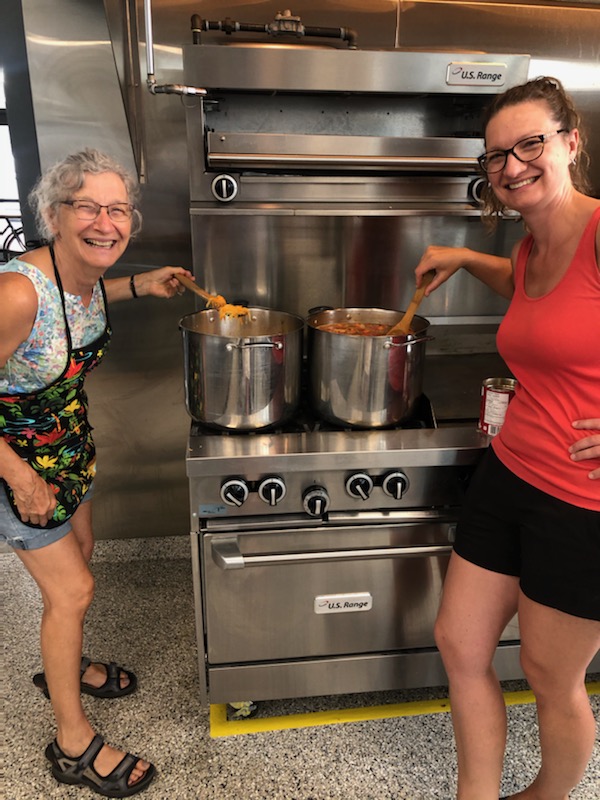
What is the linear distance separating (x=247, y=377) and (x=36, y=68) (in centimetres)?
126

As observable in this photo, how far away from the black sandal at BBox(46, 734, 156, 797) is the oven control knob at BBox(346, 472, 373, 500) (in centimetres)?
86

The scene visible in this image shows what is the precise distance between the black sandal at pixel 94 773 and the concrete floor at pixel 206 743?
3cm

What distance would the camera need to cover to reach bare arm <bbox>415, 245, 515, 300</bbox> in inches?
60.9

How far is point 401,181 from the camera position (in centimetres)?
174

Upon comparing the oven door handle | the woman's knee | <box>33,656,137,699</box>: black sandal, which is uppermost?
the oven door handle

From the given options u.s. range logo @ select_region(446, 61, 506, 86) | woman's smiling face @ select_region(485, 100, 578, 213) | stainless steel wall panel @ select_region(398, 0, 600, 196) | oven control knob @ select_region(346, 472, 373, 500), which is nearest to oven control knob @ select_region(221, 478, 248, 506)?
oven control knob @ select_region(346, 472, 373, 500)

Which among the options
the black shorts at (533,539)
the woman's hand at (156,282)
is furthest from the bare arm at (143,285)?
the black shorts at (533,539)

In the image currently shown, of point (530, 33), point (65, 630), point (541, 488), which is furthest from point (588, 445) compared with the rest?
point (530, 33)

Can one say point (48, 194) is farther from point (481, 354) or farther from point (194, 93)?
point (481, 354)

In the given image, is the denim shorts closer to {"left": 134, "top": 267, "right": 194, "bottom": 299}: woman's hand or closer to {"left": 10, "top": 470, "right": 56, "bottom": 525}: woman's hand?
{"left": 10, "top": 470, "right": 56, "bottom": 525}: woman's hand

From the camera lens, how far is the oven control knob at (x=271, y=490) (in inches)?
56.9

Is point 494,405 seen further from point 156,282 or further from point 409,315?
point 156,282

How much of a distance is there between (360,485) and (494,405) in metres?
0.39

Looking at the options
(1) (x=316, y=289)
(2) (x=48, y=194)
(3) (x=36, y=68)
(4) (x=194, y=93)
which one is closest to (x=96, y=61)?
(3) (x=36, y=68)
